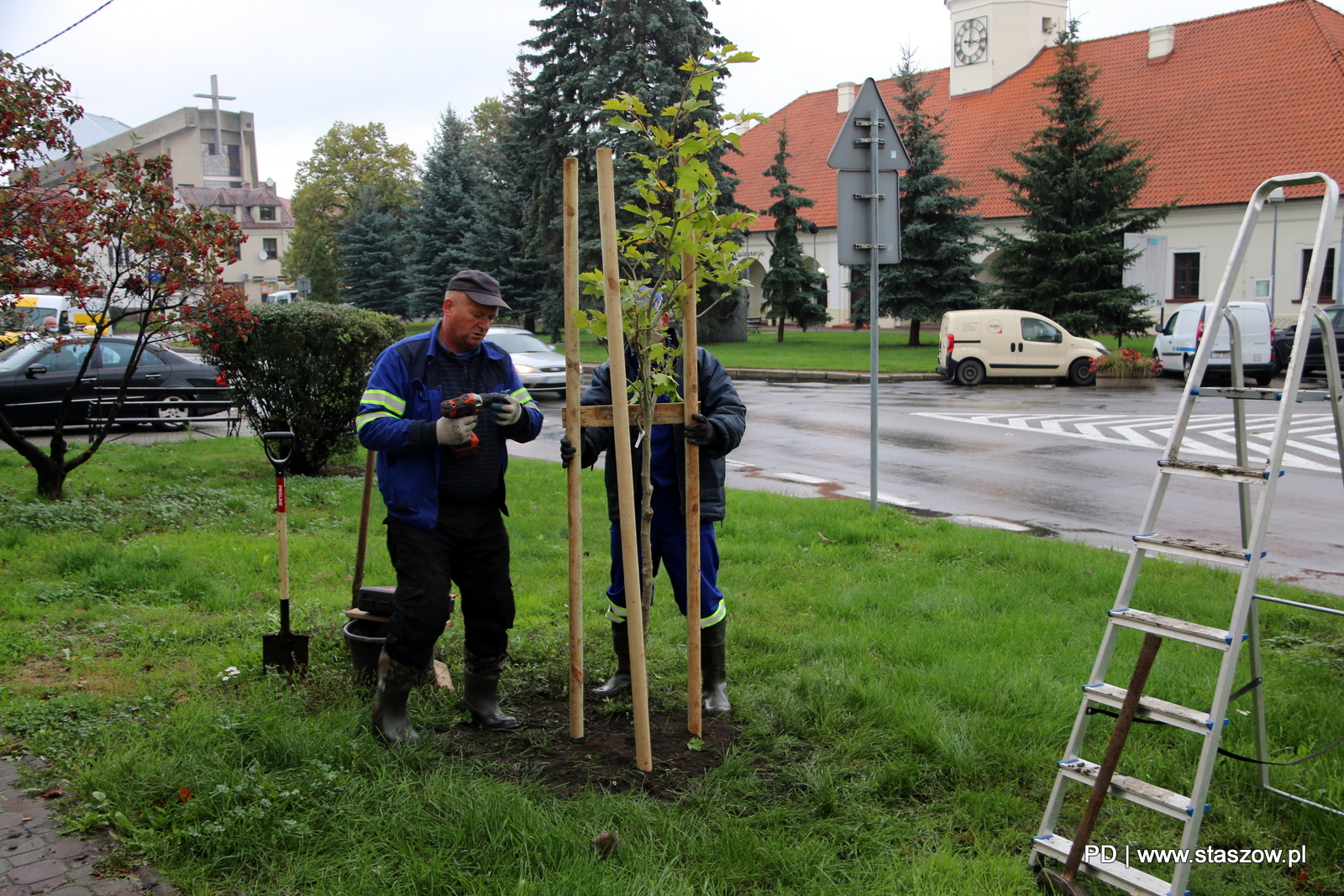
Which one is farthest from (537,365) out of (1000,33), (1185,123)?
(1000,33)

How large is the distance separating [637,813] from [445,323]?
198cm

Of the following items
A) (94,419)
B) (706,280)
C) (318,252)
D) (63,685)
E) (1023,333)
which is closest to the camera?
(706,280)

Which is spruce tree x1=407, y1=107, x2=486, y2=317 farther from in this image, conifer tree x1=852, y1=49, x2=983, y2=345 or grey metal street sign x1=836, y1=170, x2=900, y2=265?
grey metal street sign x1=836, y1=170, x2=900, y2=265

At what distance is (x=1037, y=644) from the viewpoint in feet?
17.4

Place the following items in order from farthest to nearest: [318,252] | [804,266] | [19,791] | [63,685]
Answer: [318,252], [804,266], [63,685], [19,791]

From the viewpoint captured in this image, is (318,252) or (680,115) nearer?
(680,115)

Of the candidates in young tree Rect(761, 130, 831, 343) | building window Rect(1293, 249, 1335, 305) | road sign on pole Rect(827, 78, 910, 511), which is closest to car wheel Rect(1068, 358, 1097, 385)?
building window Rect(1293, 249, 1335, 305)

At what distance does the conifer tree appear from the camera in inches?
1250

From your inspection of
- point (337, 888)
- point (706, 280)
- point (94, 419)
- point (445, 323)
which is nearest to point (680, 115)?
point (706, 280)

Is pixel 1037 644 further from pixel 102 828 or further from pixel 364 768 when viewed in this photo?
pixel 102 828

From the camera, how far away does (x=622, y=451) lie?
375 centimetres

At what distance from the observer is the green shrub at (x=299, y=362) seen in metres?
10.4

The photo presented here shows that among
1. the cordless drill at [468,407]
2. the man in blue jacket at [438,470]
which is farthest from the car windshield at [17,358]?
the cordless drill at [468,407]

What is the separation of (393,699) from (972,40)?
46.6 metres
